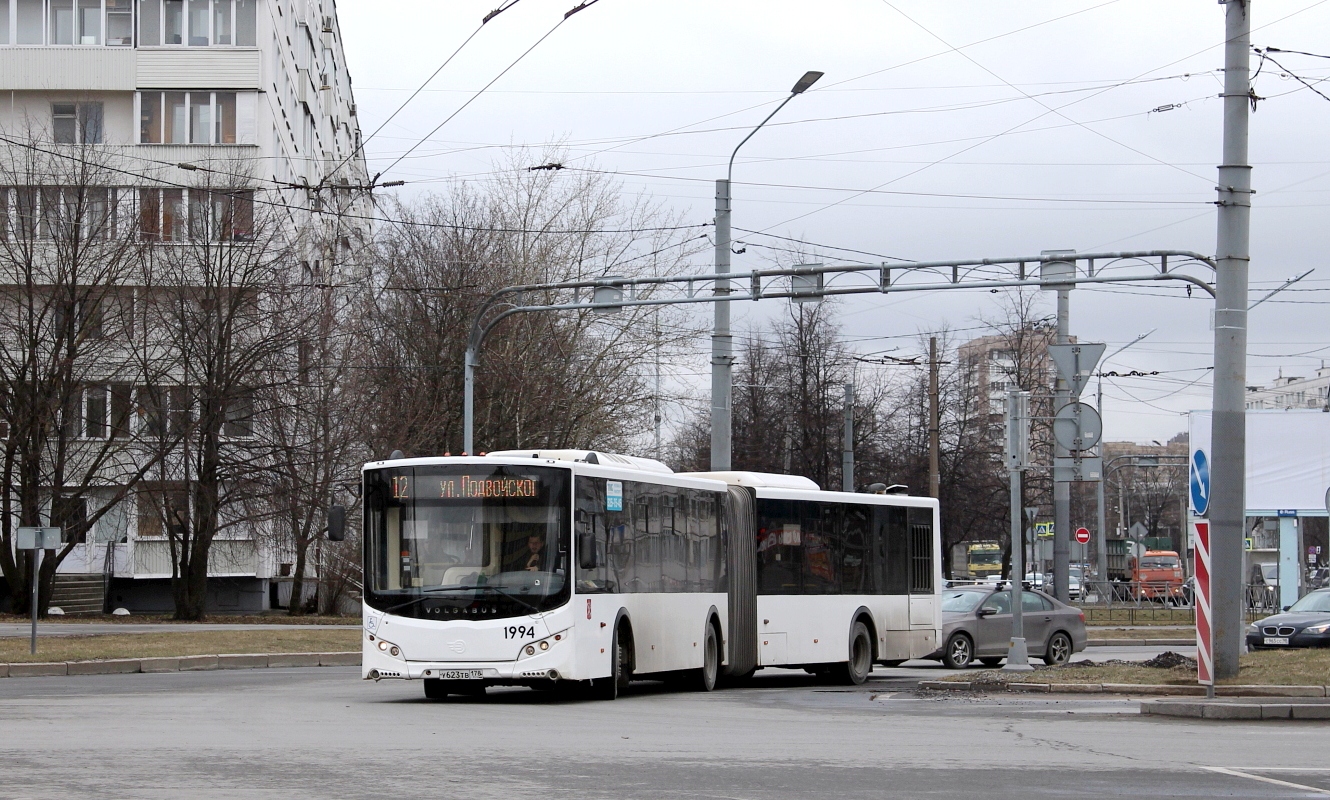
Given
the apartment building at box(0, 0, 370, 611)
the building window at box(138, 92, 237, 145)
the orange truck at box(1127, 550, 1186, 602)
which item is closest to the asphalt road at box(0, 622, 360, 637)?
the apartment building at box(0, 0, 370, 611)

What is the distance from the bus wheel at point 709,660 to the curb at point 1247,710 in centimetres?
599

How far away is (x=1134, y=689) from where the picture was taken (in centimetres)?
1733

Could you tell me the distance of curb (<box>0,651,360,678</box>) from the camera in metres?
21.8

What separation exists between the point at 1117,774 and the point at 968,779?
1.10 m

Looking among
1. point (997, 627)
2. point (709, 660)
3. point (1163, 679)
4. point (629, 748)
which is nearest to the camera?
point (629, 748)

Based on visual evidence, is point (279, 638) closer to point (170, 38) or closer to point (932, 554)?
point (932, 554)

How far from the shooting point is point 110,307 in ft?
123

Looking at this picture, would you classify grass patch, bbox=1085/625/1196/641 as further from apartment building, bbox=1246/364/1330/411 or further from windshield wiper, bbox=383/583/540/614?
apartment building, bbox=1246/364/1330/411

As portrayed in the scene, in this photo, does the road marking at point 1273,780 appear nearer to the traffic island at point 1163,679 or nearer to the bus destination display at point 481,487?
the traffic island at point 1163,679

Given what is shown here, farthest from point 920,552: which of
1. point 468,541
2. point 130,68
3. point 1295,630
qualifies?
point 130,68

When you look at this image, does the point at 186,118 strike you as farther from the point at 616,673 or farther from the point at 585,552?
the point at 585,552

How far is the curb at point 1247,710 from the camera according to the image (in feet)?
48.8

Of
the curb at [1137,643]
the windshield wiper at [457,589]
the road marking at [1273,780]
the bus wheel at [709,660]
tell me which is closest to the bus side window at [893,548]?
the bus wheel at [709,660]

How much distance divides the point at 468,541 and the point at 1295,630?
1646 centimetres
